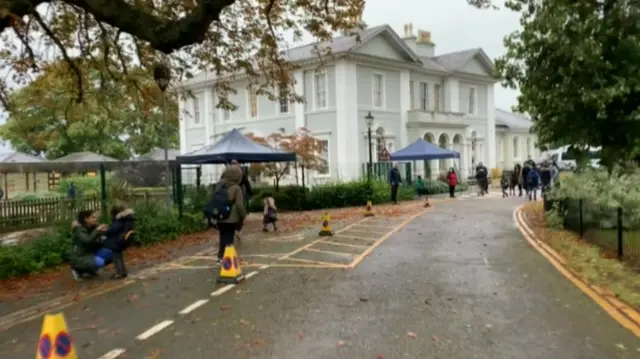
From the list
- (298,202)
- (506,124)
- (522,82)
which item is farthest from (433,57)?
(522,82)

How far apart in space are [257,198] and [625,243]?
16.2 m

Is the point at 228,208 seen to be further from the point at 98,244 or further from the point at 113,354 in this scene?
the point at 113,354

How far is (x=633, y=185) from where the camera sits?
13.4 m

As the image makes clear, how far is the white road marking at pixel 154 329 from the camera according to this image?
6.42 meters

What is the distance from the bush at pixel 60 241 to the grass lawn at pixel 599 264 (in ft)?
30.0

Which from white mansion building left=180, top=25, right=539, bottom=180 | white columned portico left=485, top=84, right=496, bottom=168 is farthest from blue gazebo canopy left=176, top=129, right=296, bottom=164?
white columned portico left=485, top=84, right=496, bottom=168

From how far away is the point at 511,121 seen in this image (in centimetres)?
5241

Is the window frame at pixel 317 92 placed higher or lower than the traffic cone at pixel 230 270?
higher

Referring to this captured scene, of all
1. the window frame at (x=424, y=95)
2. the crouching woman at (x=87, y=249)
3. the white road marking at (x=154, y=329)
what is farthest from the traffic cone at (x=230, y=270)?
the window frame at (x=424, y=95)

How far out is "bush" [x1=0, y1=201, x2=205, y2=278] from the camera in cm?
1088

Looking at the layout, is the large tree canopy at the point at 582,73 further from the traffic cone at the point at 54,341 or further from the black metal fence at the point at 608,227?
the traffic cone at the point at 54,341

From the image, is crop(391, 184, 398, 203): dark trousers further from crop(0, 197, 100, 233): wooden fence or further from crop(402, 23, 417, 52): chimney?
crop(402, 23, 417, 52): chimney

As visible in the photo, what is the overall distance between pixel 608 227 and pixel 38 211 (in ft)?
41.3

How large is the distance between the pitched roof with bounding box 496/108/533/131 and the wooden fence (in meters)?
40.8
